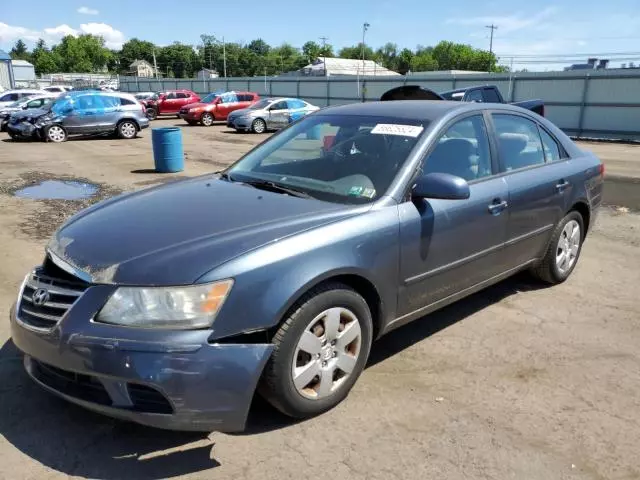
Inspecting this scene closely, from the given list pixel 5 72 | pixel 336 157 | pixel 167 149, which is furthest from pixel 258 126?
pixel 5 72

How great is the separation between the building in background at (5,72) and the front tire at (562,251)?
56905 mm

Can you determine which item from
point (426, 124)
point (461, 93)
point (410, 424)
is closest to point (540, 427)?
point (410, 424)

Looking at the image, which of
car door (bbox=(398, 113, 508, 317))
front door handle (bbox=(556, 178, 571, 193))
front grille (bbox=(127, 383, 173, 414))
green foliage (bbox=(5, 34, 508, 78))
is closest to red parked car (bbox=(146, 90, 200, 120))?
front door handle (bbox=(556, 178, 571, 193))

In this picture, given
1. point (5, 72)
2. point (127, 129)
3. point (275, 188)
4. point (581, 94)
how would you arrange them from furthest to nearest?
point (5, 72) → point (581, 94) → point (127, 129) → point (275, 188)

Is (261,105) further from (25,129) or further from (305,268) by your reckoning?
(305,268)

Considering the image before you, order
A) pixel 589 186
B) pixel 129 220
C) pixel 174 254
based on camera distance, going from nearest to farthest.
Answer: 1. pixel 174 254
2. pixel 129 220
3. pixel 589 186

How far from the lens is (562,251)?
4984 millimetres

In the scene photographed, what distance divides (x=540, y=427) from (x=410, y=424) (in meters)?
0.69

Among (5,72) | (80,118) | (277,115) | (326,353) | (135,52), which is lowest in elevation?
(326,353)

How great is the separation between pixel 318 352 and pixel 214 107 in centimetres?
2603

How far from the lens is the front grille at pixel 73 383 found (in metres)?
2.54

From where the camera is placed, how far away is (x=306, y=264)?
2.73m

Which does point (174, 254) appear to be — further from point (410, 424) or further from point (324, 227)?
point (410, 424)

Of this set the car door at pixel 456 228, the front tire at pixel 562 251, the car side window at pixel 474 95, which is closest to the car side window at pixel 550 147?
the front tire at pixel 562 251
